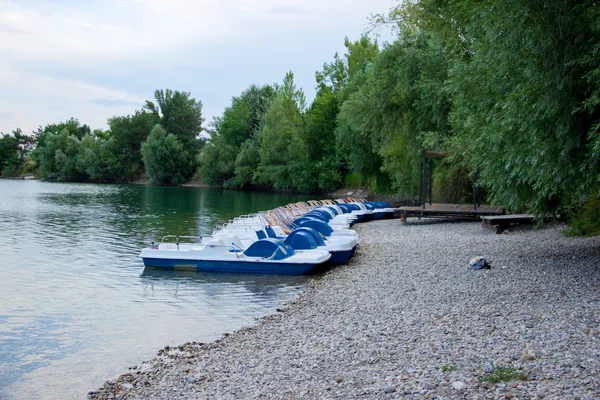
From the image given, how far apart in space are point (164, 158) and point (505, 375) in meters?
88.7

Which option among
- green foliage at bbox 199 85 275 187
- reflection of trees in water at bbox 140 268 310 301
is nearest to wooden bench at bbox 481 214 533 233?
reflection of trees in water at bbox 140 268 310 301

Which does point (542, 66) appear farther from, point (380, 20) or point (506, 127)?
point (380, 20)

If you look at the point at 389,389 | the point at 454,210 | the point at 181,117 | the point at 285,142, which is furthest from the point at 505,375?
the point at 181,117

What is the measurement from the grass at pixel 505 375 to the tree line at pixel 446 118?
370 cm

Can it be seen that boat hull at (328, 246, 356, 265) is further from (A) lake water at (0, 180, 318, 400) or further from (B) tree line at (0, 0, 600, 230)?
(B) tree line at (0, 0, 600, 230)

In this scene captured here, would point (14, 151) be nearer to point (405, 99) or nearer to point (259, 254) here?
point (405, 99)

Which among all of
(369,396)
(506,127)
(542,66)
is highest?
(542,66)

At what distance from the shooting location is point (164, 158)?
90.3 m

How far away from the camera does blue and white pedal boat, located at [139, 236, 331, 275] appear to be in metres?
15.3

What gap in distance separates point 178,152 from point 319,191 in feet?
110

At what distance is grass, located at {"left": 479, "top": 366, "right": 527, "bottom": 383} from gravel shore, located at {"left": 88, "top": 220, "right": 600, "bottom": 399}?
0.04 ft

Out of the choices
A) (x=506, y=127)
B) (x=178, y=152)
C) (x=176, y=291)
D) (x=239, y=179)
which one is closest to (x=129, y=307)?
(x=176, y=291)

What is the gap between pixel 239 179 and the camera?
255ft

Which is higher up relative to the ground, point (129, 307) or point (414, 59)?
point (414, 59)
